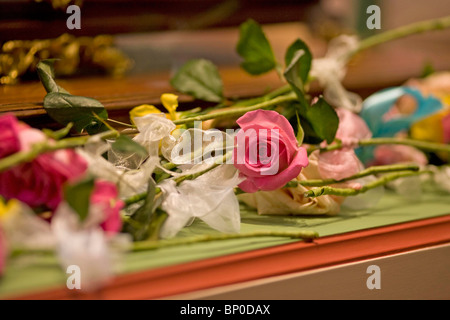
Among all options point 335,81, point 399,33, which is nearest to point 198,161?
point 335,81

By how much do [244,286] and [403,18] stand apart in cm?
128

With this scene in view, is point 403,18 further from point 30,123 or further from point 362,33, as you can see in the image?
point 30,123

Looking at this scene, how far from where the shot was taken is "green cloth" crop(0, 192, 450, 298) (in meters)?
0.41

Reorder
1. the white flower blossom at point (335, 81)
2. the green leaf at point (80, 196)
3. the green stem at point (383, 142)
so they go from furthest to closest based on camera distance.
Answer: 1. the white flower blossom at point (335, 81)
2. the green stem at point (383, 142)
3. the green leaf at point (80, 196)

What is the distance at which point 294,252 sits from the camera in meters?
0.50

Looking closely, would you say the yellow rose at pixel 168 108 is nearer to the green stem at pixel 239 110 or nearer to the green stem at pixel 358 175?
the green stem at pixel 239 110

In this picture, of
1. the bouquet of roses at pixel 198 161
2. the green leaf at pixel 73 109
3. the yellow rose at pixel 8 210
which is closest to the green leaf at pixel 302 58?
the bouquet of roses at pixel 198 161

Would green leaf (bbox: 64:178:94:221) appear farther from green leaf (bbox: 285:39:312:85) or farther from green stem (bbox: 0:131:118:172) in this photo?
green leaf (bbox: 285:39:312:85)

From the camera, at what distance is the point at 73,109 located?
20.0 inches

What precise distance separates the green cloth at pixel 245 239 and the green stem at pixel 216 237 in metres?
0.01

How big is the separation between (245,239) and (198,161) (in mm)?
93

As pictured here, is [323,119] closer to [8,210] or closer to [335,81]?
[335,81]

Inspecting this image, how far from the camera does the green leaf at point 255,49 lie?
0.66m
